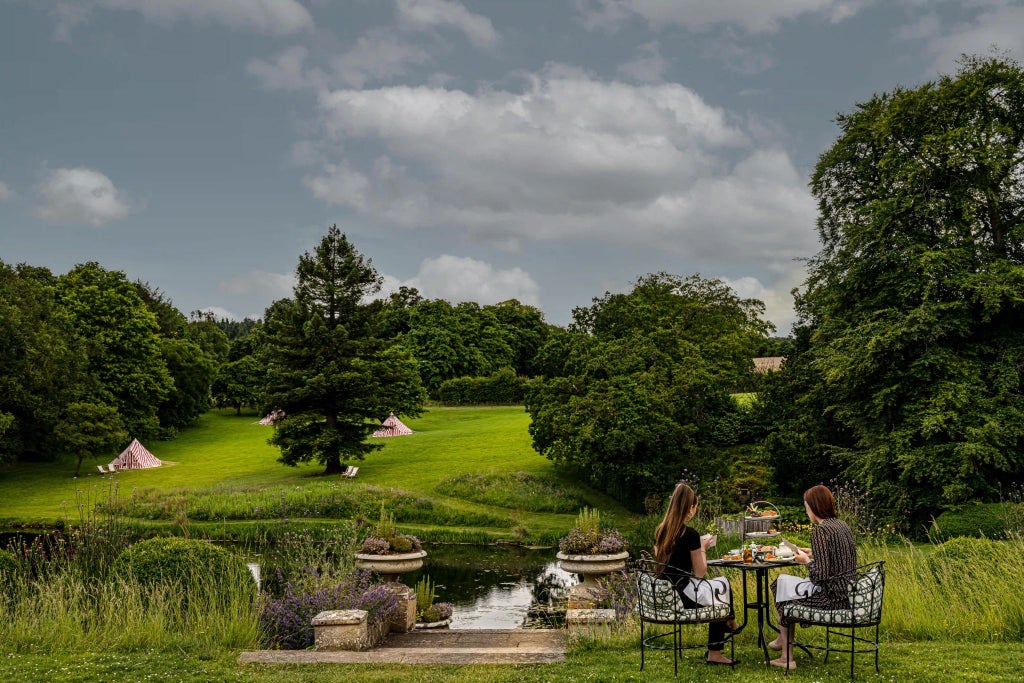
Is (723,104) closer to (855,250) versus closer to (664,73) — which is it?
(664,73)

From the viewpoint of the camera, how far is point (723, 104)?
858 inches

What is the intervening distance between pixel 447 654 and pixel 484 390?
47.7 m

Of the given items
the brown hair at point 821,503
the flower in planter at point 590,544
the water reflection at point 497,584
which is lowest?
the water reflection at point 497,584

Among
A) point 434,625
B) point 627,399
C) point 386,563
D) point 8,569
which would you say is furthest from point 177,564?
point 627,399

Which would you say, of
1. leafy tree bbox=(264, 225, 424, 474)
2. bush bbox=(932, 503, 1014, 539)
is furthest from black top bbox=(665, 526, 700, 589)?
leafy tree bbox=(264, 225, 424, 474)

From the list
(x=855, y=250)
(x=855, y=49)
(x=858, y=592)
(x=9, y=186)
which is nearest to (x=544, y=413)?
(x=855, y=250)

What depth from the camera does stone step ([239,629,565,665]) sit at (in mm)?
7595

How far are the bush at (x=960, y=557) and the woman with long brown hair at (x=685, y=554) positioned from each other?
3.83m

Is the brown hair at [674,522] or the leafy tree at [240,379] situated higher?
the leafy tree at [240,379]

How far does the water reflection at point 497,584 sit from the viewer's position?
573 inches

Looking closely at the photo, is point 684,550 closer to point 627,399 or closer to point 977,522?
point 977,522

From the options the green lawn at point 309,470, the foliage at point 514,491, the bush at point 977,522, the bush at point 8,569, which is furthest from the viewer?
the green lawn at point 309,470

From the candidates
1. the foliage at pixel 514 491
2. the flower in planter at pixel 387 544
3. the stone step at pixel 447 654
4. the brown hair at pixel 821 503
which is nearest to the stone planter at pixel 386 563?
the flower in planter at pixel 387 544

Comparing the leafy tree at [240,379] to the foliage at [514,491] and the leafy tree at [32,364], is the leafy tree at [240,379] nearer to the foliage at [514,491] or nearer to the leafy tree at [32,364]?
the leafy tree at [32,364]
